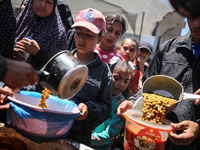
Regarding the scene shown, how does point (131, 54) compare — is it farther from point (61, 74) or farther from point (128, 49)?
point (61, 74)

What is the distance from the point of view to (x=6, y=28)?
1.80 m

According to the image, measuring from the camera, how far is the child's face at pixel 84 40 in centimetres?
227

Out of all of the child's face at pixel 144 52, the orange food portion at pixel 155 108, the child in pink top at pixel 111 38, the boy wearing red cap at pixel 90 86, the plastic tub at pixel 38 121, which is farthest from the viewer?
the child's face at pixel 144 52

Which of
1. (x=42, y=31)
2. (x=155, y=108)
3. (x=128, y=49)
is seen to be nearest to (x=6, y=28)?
(x=42, y=31)

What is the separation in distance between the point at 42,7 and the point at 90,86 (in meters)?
1.09

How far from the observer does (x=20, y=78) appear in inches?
45.8

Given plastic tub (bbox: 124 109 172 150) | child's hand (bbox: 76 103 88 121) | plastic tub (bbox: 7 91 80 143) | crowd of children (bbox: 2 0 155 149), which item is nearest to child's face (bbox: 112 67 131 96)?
crowd of children (bbox: 2 0 155 149)

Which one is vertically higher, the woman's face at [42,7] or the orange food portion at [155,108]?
the woman's face at [42,7]

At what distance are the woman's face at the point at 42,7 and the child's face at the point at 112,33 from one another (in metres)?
1.18

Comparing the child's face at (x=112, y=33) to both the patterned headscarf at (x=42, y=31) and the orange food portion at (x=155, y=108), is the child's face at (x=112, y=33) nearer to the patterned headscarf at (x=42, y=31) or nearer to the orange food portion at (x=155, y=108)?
the patterned headscarf at (x=42, y=31)

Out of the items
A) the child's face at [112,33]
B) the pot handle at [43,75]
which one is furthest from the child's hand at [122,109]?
the child's face at [112,33]

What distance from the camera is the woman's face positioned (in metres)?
2.35

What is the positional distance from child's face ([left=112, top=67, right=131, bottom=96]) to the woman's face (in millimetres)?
1228

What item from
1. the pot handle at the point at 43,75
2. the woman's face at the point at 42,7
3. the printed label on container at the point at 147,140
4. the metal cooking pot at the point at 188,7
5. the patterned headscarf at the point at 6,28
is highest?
the metal cooking pot at the point at 188,7
